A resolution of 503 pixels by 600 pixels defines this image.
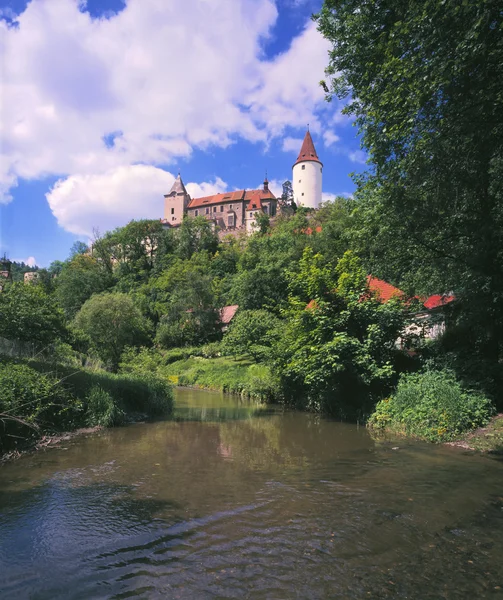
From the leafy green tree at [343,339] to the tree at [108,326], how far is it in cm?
2431

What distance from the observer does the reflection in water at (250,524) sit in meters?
5.02

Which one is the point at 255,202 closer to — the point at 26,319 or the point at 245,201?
the point at 245,201

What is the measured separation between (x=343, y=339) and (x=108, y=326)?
28838mm

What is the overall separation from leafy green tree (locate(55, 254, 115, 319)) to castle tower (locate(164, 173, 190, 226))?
136 feet

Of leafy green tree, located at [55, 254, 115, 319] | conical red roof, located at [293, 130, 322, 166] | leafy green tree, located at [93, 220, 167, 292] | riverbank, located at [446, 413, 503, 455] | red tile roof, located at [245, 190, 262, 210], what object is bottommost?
riverbank, located at [446, 413, 503, 455]

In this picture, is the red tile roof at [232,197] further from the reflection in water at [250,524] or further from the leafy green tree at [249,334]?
the reflection in water at [250,524]

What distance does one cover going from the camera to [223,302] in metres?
62.9

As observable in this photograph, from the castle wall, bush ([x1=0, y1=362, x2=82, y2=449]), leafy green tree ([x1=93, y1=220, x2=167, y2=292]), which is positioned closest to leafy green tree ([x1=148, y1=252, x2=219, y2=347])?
leafy green tree ([x1=93, y1=220, x2=167, y2=292])

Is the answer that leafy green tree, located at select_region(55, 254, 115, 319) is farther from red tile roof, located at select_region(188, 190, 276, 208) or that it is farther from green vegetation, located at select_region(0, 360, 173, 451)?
green vegetation, located at select_region(0, 360, 173, 451)

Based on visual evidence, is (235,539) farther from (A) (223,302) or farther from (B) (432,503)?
(A) (223,302)

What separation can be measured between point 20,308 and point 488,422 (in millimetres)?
20458

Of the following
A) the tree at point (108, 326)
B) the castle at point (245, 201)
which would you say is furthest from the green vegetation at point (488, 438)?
the castle at point (245, 201)

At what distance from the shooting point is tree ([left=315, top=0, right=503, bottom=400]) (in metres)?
8.56

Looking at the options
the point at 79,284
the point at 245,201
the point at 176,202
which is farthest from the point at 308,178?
the point at 79,284
